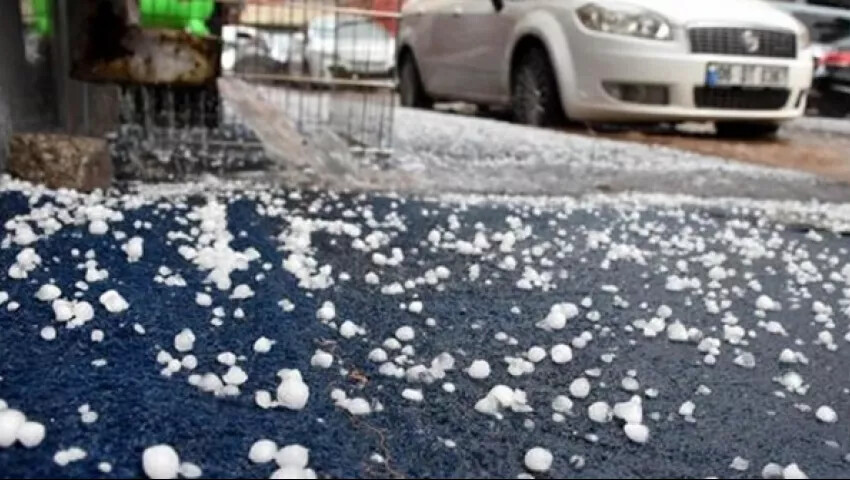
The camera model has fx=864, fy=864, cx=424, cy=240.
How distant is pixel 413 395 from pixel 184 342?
1.01 feet

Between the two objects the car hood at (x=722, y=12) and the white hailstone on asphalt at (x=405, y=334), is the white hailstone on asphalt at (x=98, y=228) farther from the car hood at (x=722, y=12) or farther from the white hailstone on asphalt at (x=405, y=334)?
the car hood at (x=722, y=12)

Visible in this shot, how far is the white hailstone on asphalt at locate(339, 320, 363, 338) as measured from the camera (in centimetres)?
118

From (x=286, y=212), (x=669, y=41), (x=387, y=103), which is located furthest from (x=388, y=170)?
(x=669, y=41)

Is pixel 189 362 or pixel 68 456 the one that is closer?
pixel 68 456

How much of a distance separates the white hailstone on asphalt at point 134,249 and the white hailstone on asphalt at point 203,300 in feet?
0.76

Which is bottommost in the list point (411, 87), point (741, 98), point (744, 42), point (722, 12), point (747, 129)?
point (411, 87)

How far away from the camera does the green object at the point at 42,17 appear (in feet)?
7.76

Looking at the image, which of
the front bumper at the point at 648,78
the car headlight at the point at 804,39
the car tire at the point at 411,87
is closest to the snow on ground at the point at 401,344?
the front bumper at the point at 648,78

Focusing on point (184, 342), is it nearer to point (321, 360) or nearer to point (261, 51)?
point (321, 360)

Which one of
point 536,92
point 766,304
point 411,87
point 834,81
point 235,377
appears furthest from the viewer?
point 411,87

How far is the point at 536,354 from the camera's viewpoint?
3.76 ft

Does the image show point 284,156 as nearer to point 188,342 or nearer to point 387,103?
point 387,103

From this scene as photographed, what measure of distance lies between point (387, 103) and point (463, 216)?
34.2 inches

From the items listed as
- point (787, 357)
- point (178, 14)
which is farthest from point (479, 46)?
point (787, 357)
